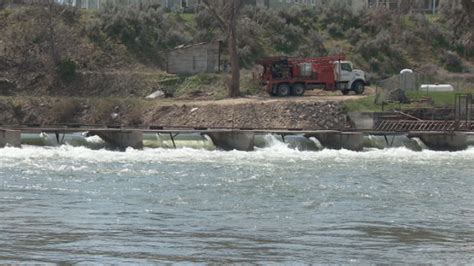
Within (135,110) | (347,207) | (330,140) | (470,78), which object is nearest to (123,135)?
(330,140)

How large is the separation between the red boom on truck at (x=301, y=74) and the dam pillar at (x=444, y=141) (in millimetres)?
11178

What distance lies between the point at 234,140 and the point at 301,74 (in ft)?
45.4

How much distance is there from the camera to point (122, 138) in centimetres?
3422

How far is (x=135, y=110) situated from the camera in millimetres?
45625

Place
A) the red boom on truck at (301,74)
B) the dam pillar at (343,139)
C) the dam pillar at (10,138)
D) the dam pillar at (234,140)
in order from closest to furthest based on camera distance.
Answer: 1. the dam pillar at (10,138)
2. the dam pillar at (234,140)
3. the dam pillar at (343,139)
4. the red boom on truck at (301,74)

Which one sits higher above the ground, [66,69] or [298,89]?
[66,69]

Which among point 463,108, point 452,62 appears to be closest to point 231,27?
point 463,108

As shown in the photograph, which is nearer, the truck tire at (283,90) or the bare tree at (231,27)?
the bare tree at (231,27)

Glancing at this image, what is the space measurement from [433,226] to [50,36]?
128ft

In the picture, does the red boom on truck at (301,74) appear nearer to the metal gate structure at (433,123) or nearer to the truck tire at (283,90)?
the truck tire at (283,90)

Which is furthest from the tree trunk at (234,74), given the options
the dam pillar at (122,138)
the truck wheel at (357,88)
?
the dam pillar at (122,138)

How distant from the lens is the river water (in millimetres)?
14242

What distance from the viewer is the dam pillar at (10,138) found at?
1264 inches

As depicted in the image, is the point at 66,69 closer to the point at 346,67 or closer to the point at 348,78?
the point at 346,67
